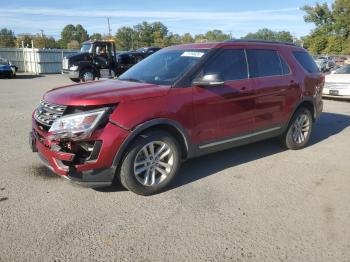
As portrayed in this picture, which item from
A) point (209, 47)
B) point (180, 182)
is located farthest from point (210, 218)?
point (209, 47)

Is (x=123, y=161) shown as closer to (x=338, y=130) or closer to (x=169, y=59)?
(x=169, y=59)

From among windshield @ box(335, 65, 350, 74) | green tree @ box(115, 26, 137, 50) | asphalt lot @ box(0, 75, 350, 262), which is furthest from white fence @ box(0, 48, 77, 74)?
green tree @ box(115, 26, 137, 50)

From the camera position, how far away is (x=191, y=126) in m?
4.54

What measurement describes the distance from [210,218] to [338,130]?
5500mm

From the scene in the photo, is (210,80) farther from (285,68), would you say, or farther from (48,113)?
(285,68)

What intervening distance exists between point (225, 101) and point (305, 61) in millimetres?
2496

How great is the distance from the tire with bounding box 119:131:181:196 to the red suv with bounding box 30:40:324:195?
0.01 meters

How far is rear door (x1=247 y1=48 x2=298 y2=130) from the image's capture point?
17.6ft

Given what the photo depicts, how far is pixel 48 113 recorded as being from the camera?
418 cm

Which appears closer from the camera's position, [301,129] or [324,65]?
[301,129]

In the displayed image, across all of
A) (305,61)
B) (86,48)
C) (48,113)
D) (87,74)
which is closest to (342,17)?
(86,48)

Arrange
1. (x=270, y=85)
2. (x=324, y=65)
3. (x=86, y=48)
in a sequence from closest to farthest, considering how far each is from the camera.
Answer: (x=270, y=85)
(x=86, y=48)
(x=324, y=65)

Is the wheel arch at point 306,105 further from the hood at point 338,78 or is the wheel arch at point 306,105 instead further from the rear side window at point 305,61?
the hood at point 338,78

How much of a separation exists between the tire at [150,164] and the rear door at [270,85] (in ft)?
5.33
